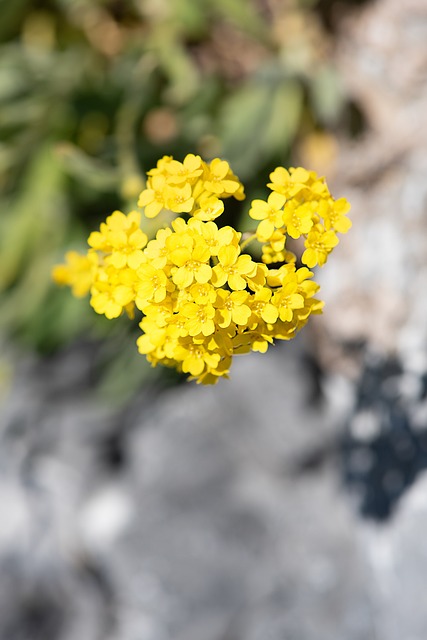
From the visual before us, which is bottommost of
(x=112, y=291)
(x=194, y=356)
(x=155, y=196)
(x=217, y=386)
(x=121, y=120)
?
(x=194, y=356)

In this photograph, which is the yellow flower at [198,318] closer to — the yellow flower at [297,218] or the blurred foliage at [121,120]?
the yellow flower at [297,218]

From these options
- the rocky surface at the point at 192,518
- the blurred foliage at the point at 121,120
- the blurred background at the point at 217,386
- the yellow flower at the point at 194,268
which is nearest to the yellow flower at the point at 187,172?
the yellow flower at the point at 194,268

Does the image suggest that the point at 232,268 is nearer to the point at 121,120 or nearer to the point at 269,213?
the point at 269,213

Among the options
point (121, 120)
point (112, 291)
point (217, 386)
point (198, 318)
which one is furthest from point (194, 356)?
point (121, 120)

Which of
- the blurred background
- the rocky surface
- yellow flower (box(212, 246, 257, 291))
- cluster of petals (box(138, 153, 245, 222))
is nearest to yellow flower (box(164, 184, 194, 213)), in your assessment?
cluster of petals (box(138, 153, 245, 222))

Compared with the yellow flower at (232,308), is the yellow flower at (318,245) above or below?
above

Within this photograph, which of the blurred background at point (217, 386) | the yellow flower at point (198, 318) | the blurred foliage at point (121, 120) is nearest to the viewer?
the yellow flower at point (198, 318)
